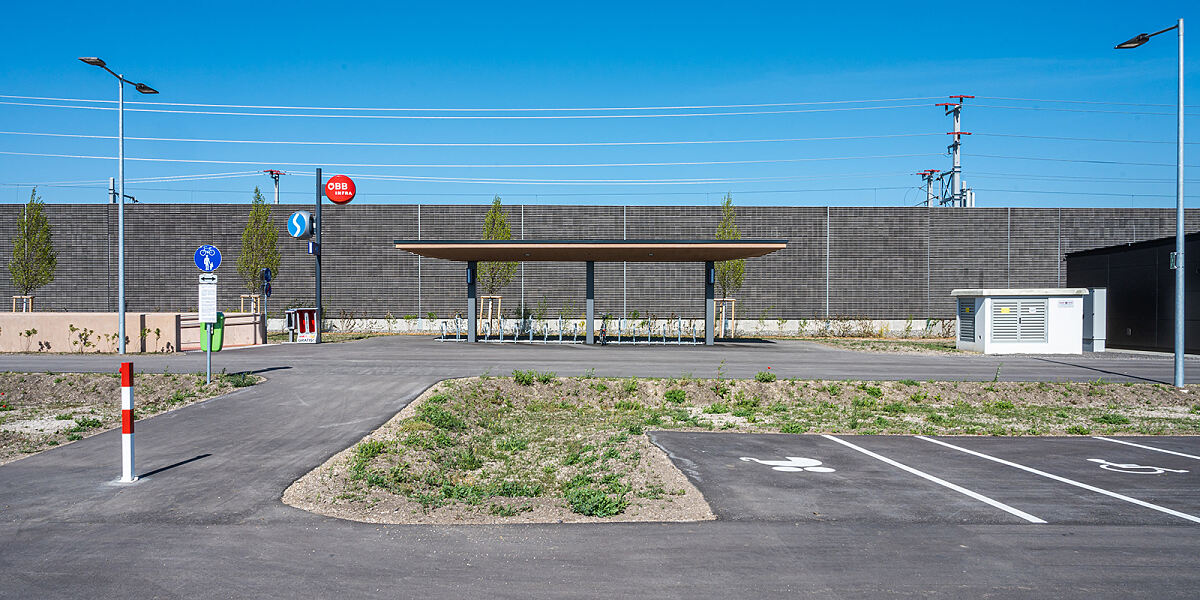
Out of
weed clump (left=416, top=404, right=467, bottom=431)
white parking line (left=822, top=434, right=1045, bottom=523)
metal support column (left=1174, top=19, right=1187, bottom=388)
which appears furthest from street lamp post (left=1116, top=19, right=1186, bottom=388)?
weed clump (left=416, top=404, right=467, bottom=431)

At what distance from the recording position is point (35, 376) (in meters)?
15.9

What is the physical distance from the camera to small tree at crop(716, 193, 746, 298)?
3588 cm

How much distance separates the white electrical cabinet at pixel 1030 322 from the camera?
26109 mm

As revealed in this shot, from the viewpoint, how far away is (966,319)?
2755cm

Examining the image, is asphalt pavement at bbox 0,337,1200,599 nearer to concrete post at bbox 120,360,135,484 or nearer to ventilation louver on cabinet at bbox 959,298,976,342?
concrete post at bbox 120,360,135,484

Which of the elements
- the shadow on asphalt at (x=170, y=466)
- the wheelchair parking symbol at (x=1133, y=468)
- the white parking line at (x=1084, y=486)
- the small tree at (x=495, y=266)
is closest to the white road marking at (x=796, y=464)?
the white parking line at (x=1084, y=486)

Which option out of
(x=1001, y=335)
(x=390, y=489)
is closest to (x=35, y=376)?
(x=390, y=489)

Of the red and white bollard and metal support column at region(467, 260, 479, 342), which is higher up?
metal support column at region(467, 260, 479, 342)

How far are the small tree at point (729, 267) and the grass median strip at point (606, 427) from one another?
1956 cm

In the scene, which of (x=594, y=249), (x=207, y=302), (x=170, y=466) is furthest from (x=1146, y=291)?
(x=170, y=466)

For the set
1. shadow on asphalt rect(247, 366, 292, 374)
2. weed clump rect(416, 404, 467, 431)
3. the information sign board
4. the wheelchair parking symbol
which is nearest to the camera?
the wheelchair parking symbol

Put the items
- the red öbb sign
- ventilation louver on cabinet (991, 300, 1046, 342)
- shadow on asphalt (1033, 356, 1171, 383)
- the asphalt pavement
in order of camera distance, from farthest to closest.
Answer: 1. the red öbb sign
2. ventilation louver on cabinet (991, 300, 1046, 342)
3. shadow on asphalt (1033, 356, 1171, 383)
4. the asphalt pavement

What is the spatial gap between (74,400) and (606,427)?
35.0 feet

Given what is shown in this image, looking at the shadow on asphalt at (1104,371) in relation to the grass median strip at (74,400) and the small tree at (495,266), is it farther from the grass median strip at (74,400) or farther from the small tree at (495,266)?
the small tree at (495,266)
